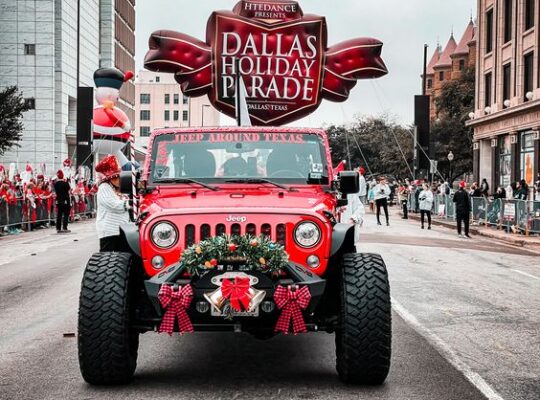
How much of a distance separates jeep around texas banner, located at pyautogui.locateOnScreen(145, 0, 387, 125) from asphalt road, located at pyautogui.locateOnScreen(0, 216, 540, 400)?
5.15m

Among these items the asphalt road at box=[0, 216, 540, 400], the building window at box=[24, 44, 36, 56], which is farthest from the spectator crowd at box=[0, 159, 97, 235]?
the building window at box=[24, 44, 36, 56]

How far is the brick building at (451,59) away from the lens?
10438 centimetres

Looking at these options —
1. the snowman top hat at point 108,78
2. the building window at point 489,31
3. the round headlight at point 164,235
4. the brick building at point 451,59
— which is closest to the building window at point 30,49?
the building window at point 489,31

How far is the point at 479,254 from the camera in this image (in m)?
20.2

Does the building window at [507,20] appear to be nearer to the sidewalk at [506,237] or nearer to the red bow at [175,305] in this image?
the sidewalk at [506,237]

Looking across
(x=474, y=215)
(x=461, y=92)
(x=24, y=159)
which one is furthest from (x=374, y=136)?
(x=474, y=215)

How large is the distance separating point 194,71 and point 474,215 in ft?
64.3

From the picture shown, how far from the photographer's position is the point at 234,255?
6.09 m

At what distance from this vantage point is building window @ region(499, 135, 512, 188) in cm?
4341

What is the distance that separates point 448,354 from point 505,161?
38514 millimetres

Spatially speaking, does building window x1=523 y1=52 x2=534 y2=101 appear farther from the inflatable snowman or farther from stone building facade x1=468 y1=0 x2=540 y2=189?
the inflatable snowman

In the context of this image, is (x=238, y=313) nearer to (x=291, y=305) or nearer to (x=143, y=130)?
(x=291, y=305)

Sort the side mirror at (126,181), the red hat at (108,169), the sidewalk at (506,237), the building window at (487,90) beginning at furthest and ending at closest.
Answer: the building window at (487,90) < the sidewalk at (506,237) < the red hat at (108,169) < the side mirror at (126,181)

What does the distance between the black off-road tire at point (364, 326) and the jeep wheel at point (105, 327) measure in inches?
62.2
